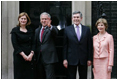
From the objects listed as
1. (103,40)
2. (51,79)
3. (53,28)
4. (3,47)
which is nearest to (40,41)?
(53,28)

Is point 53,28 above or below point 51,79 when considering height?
above

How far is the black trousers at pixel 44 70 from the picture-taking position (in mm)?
5551

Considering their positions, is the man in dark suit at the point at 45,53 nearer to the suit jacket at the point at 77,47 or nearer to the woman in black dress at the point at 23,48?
the woman in black dress at the point at 23,48

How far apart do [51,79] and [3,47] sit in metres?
2.68

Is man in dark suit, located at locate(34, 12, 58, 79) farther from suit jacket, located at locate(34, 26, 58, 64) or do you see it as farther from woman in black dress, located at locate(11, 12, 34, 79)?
woman in black dress, located at locate(11, 12, 34, 79)

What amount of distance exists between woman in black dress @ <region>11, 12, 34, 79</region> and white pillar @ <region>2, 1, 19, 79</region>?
6.88 feet

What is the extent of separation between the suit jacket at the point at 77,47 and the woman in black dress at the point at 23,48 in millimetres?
764

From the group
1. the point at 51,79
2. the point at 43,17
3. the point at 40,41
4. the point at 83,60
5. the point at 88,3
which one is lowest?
the point at 51,79

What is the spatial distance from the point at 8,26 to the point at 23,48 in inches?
91.2

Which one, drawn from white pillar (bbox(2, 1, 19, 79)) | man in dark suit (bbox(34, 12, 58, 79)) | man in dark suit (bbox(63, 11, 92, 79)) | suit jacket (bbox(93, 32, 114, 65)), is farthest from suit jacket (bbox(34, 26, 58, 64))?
white pillar (bbox(2, 1, 19, 79))

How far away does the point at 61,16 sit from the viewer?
8.14m

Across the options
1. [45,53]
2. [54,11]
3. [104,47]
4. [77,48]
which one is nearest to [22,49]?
[45,53]

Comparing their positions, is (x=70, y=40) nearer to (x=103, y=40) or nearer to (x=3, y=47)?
(x=103, y=40)

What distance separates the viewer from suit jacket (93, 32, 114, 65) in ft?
18.0
